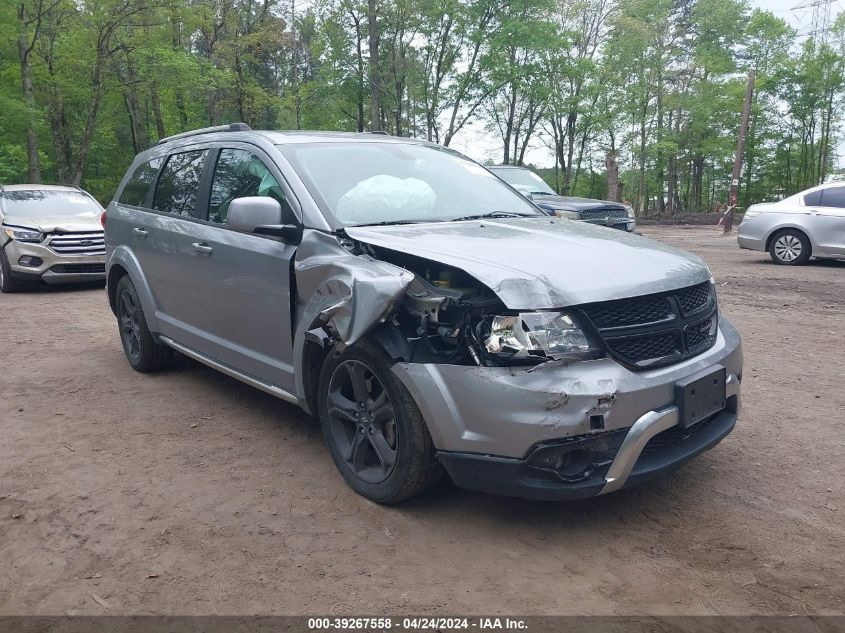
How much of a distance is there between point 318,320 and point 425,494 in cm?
100

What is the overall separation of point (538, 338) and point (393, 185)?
1649 millimetres

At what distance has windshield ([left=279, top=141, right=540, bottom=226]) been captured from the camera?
3740 mm

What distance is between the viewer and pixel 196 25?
2577cm

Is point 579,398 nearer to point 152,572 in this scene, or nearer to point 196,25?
point 152,572

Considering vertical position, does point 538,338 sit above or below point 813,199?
below

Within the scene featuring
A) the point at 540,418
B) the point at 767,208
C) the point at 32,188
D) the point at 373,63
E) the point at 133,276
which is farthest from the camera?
the point at 373,63

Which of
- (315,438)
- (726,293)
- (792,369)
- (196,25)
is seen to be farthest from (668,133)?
(315,438)

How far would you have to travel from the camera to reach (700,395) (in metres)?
2.97

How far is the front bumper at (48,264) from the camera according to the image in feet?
33.4

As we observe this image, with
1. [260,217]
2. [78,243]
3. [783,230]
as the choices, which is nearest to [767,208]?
[783,230]

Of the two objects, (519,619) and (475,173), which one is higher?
(475,173)

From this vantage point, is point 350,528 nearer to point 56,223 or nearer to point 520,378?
point 520,378

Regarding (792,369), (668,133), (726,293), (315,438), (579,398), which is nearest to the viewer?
(579,398)

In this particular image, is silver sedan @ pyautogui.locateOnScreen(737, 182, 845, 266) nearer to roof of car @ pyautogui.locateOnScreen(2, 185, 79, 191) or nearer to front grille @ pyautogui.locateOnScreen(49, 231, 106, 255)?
front grille @ pyautogui.locateOnScreen(49, 231, 106, 255)
